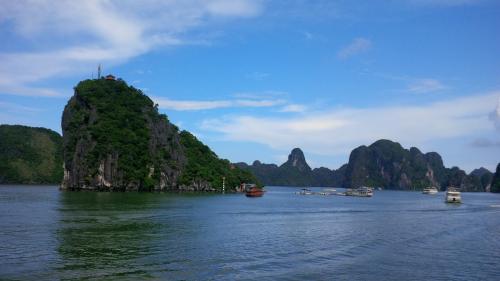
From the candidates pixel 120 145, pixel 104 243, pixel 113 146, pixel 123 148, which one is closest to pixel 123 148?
pixel 123 148

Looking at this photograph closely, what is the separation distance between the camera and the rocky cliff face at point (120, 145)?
13588 cm

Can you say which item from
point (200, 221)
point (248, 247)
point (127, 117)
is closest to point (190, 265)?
point (248, 247)

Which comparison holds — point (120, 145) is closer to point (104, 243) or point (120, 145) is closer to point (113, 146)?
point (113, 146)

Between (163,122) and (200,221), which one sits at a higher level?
(163,122)

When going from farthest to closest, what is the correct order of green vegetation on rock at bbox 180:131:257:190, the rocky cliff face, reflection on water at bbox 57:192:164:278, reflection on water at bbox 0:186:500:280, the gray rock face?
green vegetation on rock at bbox 180:131:257:190 → the rocky cliff face → the gray rock face → reflection on water at bbox 0:186:500:280 → reflection on water at bbox 57:192:164:278

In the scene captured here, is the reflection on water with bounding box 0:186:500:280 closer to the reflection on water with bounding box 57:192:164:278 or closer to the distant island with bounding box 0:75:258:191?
the reflection on water with bounding box 57:192:164:278

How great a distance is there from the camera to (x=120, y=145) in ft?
455

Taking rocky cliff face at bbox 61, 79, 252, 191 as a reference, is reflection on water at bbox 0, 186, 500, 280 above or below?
below

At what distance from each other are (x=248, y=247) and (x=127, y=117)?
123478 millimetres

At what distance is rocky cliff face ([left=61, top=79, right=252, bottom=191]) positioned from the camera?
13588cm

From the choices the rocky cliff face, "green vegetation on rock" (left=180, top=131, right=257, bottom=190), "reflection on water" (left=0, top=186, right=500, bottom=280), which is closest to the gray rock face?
the rocky cliff face

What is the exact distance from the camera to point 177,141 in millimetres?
166250

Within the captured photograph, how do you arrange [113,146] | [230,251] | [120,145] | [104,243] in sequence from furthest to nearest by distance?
[120,145]
[113,146]
[104,243]
[230,251]

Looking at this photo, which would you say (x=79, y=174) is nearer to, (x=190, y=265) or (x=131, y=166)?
(x=131, y=166)
